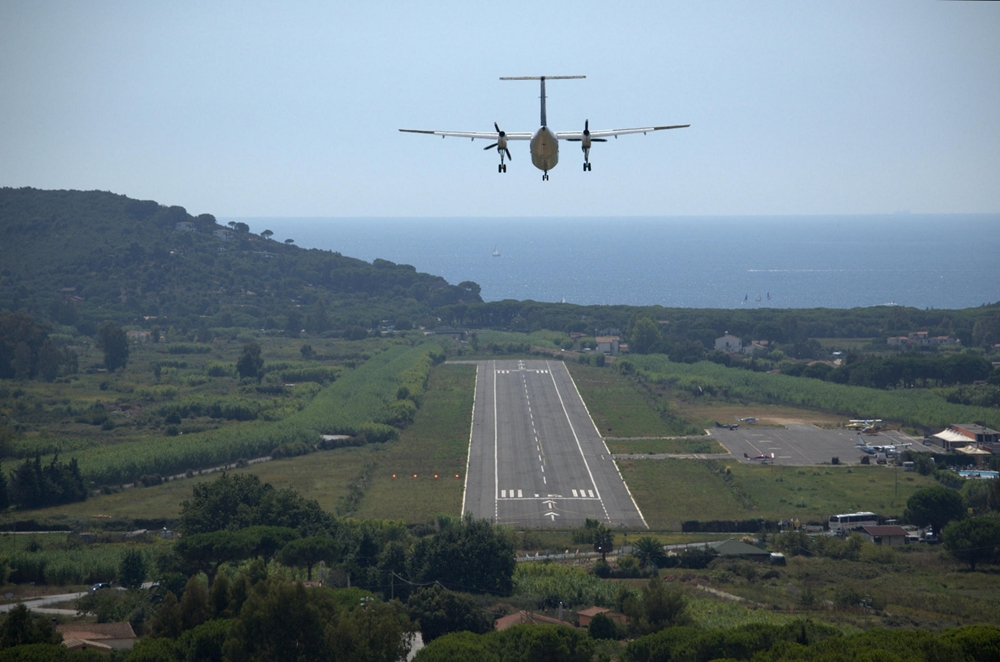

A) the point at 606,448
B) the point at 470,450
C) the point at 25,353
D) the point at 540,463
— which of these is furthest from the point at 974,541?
the point at 25,353

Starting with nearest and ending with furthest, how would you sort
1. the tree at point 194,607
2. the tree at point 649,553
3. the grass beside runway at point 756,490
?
1. the tree at point 194,607
2. the tree at point 649,553
3. the grass beside runway at point 756,490

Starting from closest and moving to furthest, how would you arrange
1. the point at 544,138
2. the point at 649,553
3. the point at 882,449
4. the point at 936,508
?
1. the point at 544,138
2. the point at 649,553
3. the point at 936,508
4. the point at 882,449

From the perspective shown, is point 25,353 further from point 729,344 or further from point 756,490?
point 729,344

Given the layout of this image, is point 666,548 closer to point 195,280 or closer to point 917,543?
point 917,543

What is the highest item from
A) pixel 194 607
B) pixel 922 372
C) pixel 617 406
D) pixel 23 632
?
pixel 922 372

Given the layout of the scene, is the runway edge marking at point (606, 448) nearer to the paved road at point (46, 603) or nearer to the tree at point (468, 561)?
the tree at point (468, 561)

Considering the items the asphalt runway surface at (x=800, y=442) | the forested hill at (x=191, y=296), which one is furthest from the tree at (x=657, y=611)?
the forested hill at (x=191, y=296)
